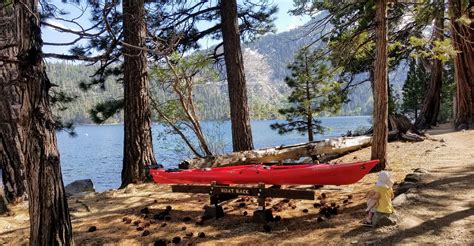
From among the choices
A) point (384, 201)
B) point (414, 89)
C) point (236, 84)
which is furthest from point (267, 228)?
point (414, 89)

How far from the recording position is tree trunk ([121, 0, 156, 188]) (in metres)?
8.23

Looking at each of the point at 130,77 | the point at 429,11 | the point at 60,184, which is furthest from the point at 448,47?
the point at 60,184

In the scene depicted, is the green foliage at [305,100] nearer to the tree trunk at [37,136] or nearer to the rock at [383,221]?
the rock at [383,221]

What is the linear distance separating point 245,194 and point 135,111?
13.1 feet

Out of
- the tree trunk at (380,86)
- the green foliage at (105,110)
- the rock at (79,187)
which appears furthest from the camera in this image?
the green foliage at (105,110)

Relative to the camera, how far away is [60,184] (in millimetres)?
3855

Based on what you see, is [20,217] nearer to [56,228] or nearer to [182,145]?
[56,228]

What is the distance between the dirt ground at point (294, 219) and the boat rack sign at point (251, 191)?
33 centimetres

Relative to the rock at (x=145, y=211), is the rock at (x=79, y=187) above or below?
below

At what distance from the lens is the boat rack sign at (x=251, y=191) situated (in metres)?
4.86

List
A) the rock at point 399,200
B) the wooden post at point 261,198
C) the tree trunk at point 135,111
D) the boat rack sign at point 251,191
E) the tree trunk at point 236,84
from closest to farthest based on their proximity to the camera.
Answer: the rock at point 399,200 → the boat rack sign at point 251,191 → the wooden post at point 261,198 → the tree trunk at point 135,111 → the tree trunk at point 236,84

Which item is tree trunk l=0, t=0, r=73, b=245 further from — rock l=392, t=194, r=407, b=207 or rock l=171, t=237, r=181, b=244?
rock l=392, t=194, r=407, b=207

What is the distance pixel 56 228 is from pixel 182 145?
39.8ft

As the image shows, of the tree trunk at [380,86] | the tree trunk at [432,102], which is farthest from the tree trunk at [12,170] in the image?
the tree trunk at [432,102]
